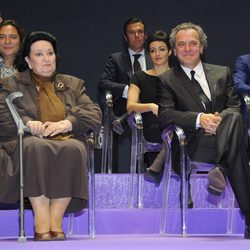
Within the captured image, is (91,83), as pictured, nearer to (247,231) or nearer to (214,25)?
(214,25)

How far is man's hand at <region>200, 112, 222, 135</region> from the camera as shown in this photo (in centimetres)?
447

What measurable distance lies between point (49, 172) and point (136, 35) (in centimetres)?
247

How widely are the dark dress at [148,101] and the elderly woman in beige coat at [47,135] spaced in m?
1.15

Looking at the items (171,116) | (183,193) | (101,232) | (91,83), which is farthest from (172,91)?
(91,83)

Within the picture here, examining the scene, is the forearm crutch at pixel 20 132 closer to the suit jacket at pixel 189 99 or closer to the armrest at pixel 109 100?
the suit jacket at pixel 189 99

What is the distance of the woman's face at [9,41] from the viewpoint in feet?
18.4

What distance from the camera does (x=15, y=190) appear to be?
425 centimetres

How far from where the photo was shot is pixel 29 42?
4.59 metres

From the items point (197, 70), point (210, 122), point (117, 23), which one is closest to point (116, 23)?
point (117, 23)

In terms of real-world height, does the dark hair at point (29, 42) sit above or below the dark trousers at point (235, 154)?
above

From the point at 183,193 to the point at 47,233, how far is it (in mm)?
897

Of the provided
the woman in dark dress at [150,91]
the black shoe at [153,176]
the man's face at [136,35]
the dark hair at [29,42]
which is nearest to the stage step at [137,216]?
the black shoe at [153,176]

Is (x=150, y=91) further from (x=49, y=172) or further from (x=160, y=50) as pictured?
(x=49, y=172)

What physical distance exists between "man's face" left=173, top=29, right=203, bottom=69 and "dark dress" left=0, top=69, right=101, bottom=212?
0.71 meters
